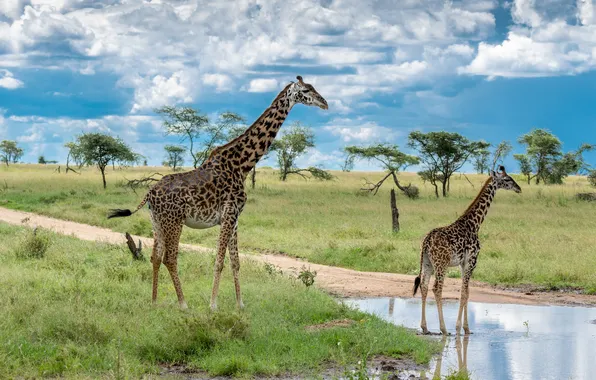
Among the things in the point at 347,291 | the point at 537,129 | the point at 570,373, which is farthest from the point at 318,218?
the point at 537,129

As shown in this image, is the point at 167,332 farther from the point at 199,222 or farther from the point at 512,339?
the point at 512,339

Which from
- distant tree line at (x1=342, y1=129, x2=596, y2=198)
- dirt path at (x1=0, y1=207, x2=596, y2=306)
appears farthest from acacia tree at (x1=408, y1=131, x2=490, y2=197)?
dirt path at (x1=0, y1=207, x2=596, y2=306)

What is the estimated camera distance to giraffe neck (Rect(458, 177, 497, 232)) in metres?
10.8

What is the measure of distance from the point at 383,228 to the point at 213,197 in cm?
1394

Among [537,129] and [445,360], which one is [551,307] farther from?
[537,129]

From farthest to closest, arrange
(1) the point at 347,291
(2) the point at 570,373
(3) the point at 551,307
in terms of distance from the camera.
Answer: (1) the point at 347,291 → (3) the point at 551,307 → (2) the point at 570,373

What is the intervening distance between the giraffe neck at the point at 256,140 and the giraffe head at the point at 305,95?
2.6 inches

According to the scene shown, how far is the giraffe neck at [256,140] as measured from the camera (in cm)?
1059

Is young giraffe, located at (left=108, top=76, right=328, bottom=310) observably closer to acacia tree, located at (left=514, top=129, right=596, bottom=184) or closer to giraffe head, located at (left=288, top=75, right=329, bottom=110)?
giraffe head, located at (left=288, top=75, right=329, bottom=110)

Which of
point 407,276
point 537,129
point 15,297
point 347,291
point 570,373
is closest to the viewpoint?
point 570,373

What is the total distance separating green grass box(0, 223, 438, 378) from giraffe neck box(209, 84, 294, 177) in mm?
2115

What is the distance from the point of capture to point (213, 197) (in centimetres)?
1017

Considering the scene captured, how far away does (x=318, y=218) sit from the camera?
26.9m

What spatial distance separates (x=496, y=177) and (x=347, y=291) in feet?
12.7
